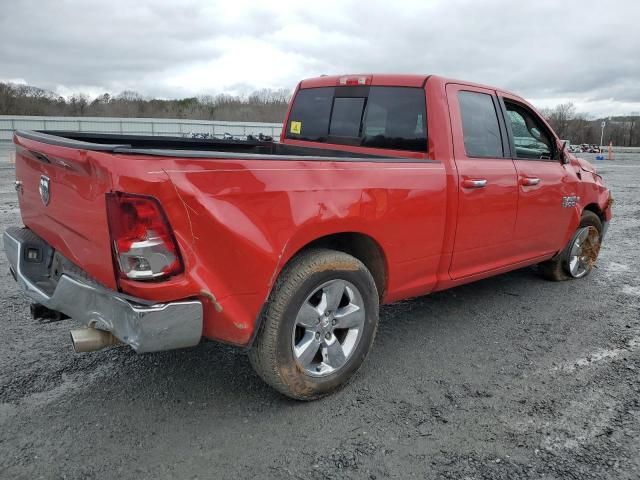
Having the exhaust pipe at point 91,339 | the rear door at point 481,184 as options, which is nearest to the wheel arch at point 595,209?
the rear door at point 481,184

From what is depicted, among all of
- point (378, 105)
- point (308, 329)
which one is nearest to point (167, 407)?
point (308, 329)

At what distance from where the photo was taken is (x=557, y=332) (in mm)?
4102

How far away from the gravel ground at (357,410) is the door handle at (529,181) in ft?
3.78

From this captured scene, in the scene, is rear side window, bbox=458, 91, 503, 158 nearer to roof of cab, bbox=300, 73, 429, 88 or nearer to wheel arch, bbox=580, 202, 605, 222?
roof of cab, bbox=300, 73, 429, 88

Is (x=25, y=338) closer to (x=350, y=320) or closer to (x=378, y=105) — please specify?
(x=350, y=320)

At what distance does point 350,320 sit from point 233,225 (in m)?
1.00

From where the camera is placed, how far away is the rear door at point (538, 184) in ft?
14.0

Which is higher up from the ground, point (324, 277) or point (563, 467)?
point (324, 277)

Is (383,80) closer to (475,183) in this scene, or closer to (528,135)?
(475,183)

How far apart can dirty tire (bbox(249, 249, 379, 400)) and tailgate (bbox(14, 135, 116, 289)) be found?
0.79 meters

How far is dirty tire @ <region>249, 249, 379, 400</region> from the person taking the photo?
105 inches

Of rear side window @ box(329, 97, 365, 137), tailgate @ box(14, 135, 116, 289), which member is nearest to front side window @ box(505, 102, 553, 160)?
rear side window @ box(329, 97, 365, 137)

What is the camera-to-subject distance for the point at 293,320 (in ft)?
8.92

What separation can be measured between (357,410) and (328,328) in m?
0.48
